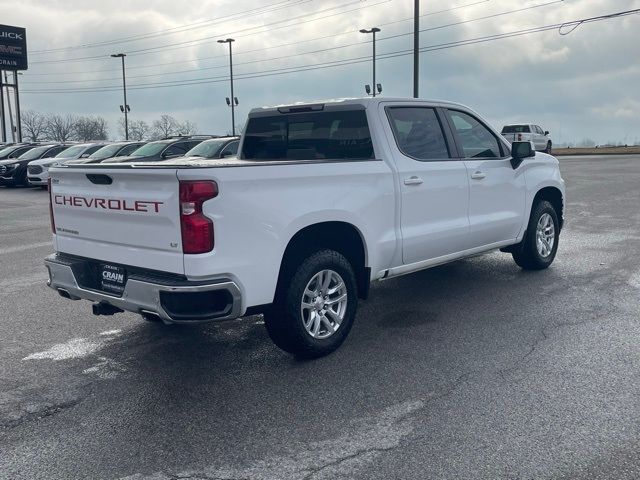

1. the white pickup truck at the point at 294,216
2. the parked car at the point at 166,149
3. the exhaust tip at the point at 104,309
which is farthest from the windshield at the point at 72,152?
the exhaust tip at the point at 104,309

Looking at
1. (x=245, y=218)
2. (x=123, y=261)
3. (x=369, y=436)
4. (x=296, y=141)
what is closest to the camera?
(x=369, y=436)

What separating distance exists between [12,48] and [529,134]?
118ft

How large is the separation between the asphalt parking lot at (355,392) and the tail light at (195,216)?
1043 mm

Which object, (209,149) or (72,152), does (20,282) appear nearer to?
(209,149)

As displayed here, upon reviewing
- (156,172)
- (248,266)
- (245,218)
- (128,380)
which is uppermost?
(156,172)

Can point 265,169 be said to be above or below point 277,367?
above

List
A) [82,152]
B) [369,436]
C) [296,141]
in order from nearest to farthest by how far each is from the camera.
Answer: [369,436] → [296,141] → [82,152]

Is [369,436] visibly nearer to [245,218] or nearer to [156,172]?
[245,218]

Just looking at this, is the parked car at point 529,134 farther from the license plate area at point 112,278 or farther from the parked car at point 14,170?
the license plate area at point 112,278

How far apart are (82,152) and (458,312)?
21369mm

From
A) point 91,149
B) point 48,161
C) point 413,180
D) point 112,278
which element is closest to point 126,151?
point 91,149

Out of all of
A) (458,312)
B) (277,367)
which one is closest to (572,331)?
(458,312)

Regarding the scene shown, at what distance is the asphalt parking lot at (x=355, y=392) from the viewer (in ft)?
11.4

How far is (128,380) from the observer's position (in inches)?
186
